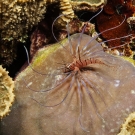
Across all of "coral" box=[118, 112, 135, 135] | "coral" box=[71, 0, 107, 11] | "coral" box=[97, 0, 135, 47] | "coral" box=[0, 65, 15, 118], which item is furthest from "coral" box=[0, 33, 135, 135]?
"coral" box=[97, 0, 135, 47]

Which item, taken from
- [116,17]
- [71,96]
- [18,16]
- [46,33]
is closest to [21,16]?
[18,16]

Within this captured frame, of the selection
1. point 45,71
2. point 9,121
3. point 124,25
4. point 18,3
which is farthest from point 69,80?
point 124,25

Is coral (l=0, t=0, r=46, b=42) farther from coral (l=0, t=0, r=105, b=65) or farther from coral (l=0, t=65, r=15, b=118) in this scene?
coral (l=0, t=65, r=15, b=118)

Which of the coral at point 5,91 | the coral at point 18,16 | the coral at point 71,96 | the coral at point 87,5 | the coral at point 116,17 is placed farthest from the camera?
the coral at point 116,17

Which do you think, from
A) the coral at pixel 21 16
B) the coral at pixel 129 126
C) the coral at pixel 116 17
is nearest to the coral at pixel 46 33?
the coral at pixel 21 16

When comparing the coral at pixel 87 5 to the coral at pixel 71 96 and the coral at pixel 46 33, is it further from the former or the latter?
the coral at pixel 71 96
